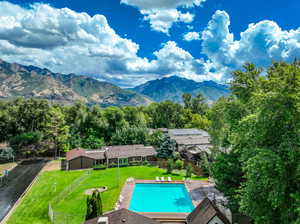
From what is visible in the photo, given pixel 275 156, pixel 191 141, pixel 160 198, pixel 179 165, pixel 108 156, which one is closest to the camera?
pixel 275 156

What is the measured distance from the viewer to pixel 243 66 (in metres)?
17.4

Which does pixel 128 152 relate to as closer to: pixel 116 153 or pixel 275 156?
pixel 116 153

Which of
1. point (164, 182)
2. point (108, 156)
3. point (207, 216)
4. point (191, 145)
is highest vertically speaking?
point (191, 145)

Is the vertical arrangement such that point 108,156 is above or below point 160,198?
above

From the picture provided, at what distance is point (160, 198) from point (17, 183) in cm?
1778

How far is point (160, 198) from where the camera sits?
21984mm

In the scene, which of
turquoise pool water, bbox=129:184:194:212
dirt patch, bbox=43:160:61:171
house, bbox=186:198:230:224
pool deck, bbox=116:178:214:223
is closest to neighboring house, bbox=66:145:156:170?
dirt patch, bbox=43:160:61:171

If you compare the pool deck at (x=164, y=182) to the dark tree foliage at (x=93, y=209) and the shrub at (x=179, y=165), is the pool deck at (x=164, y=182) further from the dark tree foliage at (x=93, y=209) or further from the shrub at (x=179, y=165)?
the shrub at (x=179, y=165)

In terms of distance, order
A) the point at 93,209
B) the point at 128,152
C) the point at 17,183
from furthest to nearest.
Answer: the point at 128,152, the point at 17,183, the point at 93,209

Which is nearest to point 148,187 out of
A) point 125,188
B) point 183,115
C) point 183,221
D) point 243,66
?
point 125,188

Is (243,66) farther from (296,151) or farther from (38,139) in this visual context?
(38,139)

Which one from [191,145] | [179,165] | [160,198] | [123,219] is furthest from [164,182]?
[123,219]

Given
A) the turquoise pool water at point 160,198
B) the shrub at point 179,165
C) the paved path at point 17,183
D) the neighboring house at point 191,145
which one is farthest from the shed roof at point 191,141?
the paved path at point 17,183

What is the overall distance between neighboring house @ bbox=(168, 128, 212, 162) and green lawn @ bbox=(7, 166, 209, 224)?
494cm
